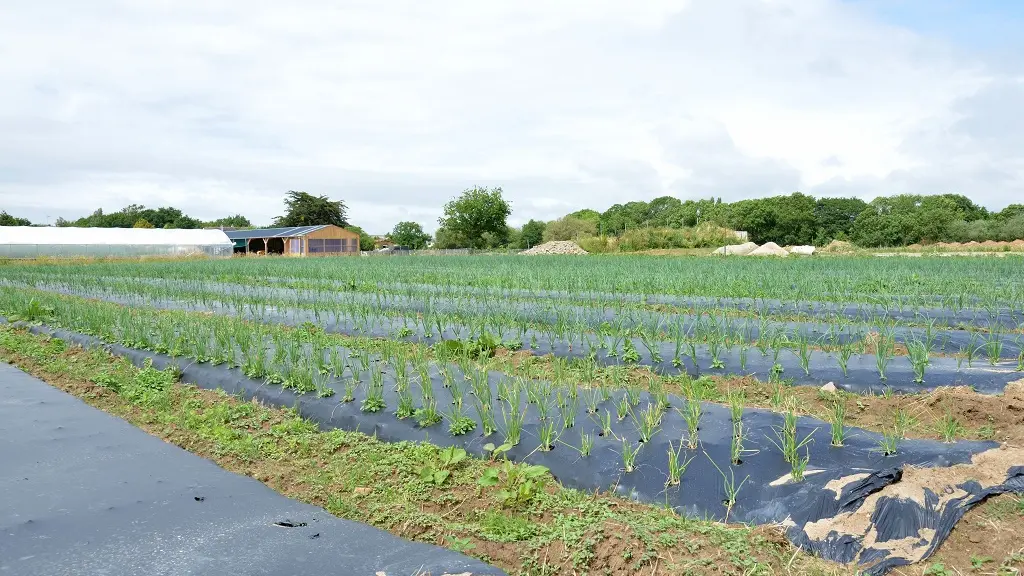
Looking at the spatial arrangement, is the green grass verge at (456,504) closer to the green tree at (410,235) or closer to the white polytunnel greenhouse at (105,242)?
the white polytunnel greenhouse at (105,242)

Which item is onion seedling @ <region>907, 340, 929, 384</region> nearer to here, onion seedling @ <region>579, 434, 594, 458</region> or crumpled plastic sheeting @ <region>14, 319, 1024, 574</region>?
crumpled plastic sheeting @ <region>14, 319, 1024, 574</region>

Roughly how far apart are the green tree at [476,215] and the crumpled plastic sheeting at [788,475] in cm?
3881

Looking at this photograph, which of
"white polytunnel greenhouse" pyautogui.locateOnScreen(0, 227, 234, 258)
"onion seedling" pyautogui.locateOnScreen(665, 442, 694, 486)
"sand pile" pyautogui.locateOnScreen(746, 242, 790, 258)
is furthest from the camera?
"white polytunnel greenhouse" pyautogui.locateOnScreen(0, 227, 234, 258)

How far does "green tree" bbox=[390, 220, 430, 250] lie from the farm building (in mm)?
12845

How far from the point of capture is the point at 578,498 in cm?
324

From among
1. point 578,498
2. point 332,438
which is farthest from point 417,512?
point 332,438

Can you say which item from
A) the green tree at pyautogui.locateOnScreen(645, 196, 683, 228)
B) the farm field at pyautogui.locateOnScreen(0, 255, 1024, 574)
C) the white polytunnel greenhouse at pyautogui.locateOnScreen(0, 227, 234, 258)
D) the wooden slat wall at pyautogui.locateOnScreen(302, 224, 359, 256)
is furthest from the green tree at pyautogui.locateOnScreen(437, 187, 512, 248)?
the farm field at pyautogui.locateOnScreen(0, 255, 1024, 574)

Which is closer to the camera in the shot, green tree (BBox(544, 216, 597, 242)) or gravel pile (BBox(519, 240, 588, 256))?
gravel pile (BBox(519, 240, 588, 256))

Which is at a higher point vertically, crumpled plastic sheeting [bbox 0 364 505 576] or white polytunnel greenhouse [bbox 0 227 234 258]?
white polytunnel greenhouse [bbox 0 227 234 258]

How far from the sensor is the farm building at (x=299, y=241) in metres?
41.7

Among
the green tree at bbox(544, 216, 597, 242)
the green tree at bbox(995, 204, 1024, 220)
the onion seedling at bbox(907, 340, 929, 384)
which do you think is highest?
the green tree at bbox(995, 204, 1024, 220)

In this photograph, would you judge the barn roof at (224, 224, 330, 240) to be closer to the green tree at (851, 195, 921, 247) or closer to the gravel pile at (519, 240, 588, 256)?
the gravel pile at (519, 240, 588, 256)

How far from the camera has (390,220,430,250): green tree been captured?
58.6 m

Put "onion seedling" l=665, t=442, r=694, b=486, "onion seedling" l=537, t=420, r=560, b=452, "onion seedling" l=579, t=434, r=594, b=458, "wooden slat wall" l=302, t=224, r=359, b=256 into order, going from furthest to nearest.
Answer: "wooden slat wall" l=302, t=224, r=359, b=256
"onion seedling" l=537, t=420, r=560, b=452
"onion seedling" l=579, t=434, r=594, b=458
"onion seedling" l=665, t=442, r=694, b=486
